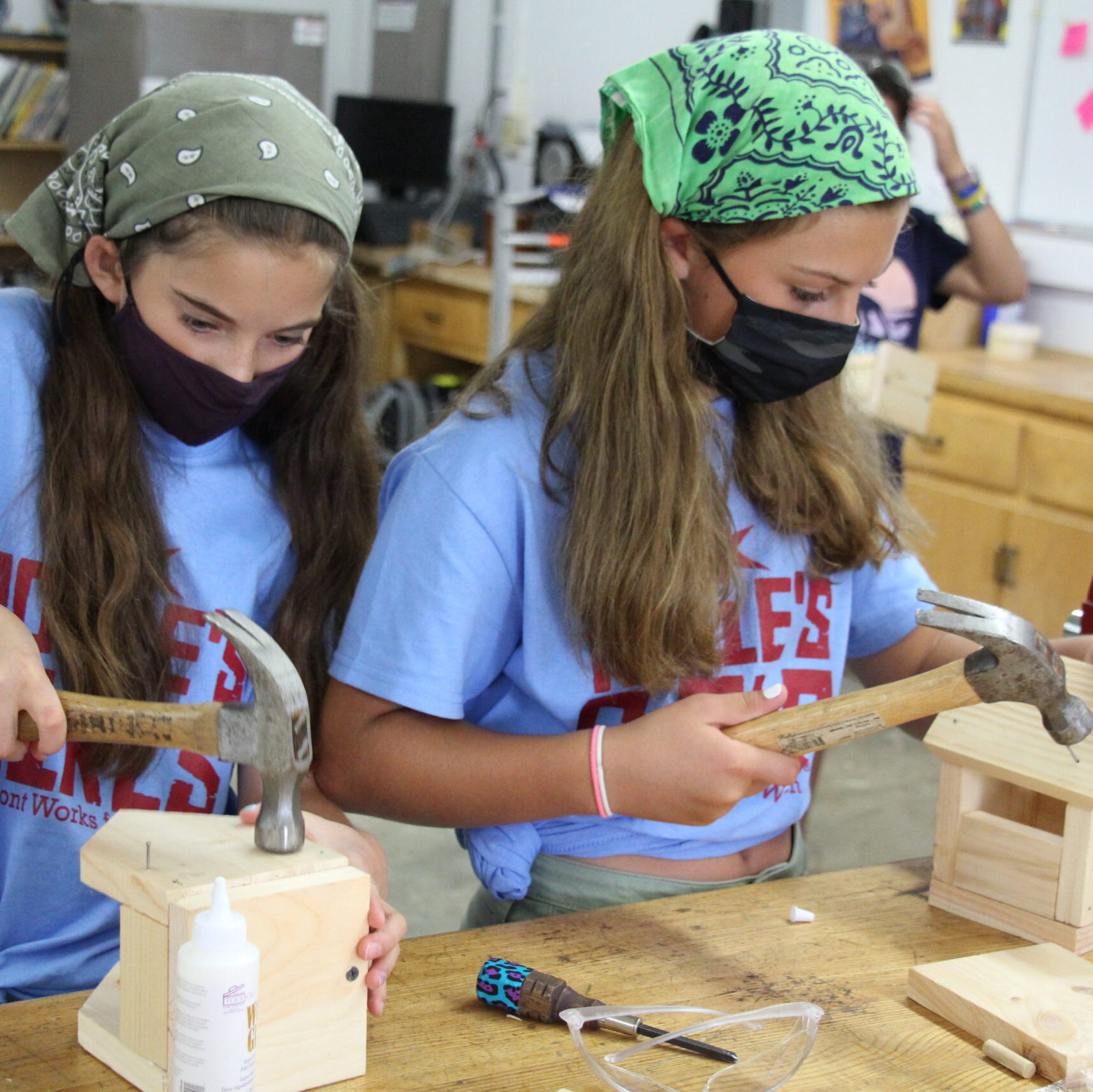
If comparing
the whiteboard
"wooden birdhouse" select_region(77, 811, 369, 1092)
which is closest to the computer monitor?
the whiteboard

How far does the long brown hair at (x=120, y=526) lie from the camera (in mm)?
1303

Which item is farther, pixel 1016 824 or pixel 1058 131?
pixel 1058 131

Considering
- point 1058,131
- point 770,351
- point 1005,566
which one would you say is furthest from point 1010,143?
point 770,351

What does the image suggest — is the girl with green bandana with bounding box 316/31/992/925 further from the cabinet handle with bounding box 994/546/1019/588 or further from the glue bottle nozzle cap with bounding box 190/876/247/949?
the cabinet handle with bounding box 994/546/1019/588

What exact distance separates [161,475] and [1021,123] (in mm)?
3964

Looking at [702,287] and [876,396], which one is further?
[876,396]

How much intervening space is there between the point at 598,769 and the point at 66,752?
537 mm

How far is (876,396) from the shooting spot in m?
2.67

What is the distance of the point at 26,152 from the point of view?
5.96 meters

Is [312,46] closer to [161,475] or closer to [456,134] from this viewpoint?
[456,134]

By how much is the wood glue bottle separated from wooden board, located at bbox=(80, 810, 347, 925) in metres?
0.07

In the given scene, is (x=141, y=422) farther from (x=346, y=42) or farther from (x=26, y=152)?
(x=346, y=42)

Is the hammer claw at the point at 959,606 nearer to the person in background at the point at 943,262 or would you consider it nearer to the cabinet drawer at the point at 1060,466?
the person in background at the point at 943,262

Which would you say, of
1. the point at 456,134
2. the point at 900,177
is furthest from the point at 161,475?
A: the point at 456,134
